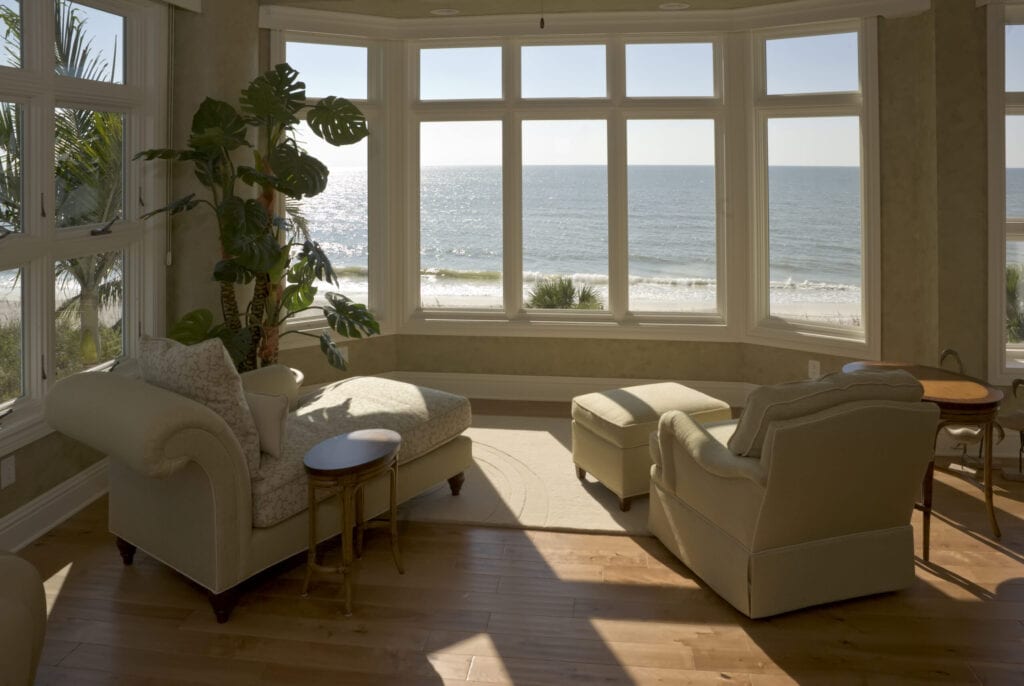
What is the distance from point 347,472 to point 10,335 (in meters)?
2.04

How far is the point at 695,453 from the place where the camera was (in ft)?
11.3

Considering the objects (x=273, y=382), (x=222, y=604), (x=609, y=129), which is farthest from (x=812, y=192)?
(x=222, y=604)

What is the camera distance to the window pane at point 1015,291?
5.19m

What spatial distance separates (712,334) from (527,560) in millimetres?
3285

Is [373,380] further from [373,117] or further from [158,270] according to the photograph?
[373,117]

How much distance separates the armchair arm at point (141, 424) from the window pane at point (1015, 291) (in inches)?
182

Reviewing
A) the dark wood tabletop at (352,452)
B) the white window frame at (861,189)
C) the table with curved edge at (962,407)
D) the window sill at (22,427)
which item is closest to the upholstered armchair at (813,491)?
the table with curved edge at (962,407)

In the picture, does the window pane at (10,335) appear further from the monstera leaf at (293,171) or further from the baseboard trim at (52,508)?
the monstera leaf at (293,171)

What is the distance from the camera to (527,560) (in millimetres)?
3824

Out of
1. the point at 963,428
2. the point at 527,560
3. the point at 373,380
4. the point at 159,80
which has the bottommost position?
the point at 527,560

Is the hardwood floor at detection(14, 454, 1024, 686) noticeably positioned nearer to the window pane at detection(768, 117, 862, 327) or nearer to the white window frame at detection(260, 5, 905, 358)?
the window pane at detection(768, 117, 862, 327)

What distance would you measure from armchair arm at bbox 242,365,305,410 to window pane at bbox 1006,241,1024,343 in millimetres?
4319

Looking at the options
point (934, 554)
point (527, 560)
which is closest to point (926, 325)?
point (934, 554)

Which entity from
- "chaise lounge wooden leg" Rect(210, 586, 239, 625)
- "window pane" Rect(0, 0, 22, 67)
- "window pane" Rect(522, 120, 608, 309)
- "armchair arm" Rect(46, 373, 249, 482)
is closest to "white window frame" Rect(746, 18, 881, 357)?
"window pane" Rect(522, 120, 608, 309)
